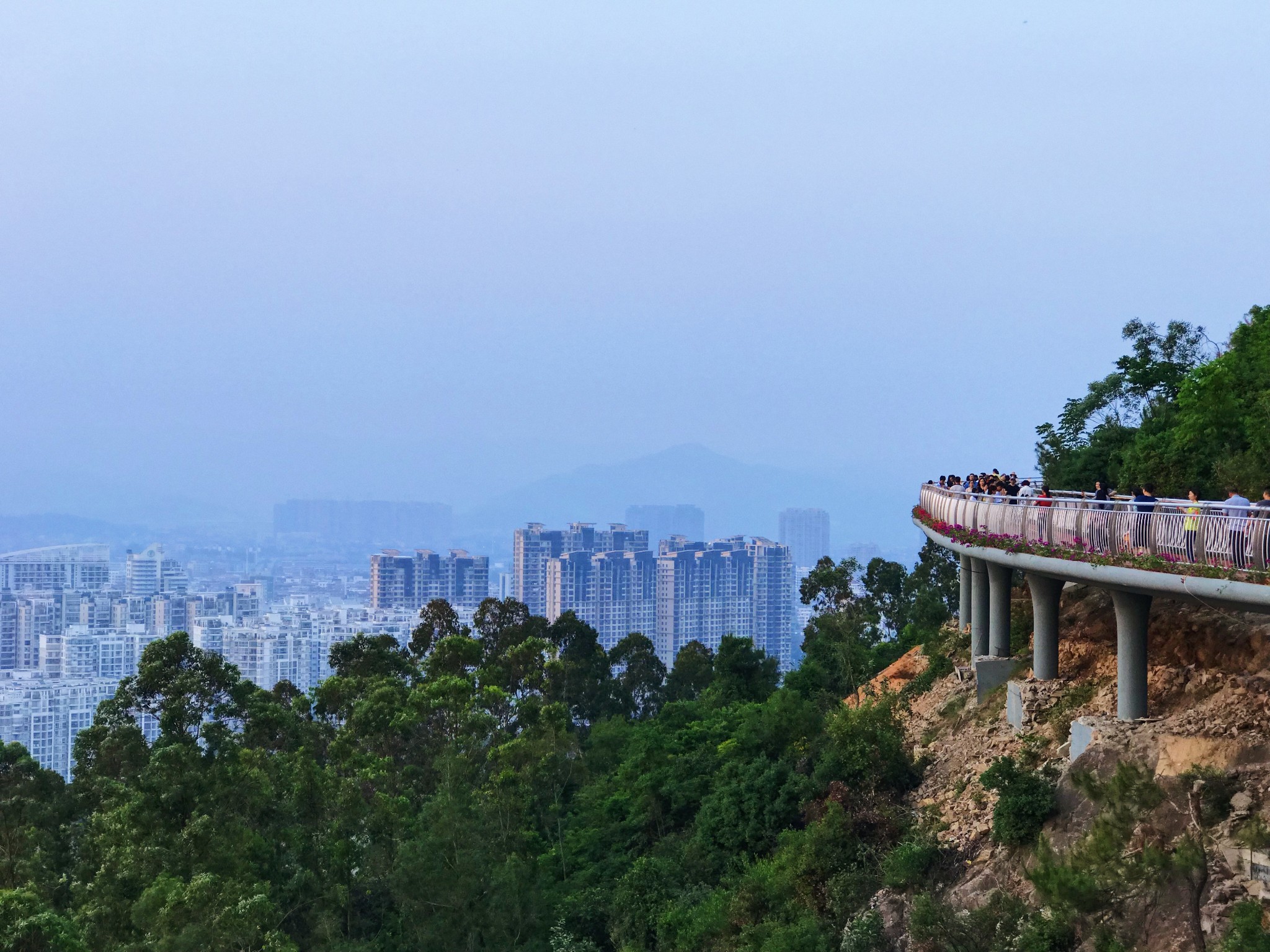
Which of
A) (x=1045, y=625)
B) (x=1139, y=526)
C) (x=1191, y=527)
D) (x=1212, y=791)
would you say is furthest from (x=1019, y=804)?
(x=1045, y=625)

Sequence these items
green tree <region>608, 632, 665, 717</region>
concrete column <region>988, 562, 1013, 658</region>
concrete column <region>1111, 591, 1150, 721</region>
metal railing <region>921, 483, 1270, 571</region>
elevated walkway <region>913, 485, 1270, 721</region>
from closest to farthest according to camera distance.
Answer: metal railing <region>921, 483, 1270, 571</region> < elevated walkway <region>913, 485, 1270, 721</region> < concrete column <region>1111, 591, 1150, 721</region> < concrete column <region>988, 562, 1013, 658</region> < green tree <region>608, 632, 665, 717</region>

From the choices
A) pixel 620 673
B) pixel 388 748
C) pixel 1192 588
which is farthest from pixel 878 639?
pixel 1192 588

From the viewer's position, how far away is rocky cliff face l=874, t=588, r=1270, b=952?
1677 cm

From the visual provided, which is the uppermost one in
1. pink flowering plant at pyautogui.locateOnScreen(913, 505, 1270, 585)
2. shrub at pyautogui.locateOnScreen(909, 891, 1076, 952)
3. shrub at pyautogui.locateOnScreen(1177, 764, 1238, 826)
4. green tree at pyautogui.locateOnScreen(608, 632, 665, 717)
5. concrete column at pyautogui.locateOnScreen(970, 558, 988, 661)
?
pink flowering plant at pyautogui.locateOnScreen(913, 505, 1270, 585)

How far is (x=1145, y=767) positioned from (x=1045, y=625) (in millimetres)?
8917

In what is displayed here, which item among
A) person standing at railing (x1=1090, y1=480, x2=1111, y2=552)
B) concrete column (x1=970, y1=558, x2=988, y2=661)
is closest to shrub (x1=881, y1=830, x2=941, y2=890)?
person standing at railing (x1=1090, y1=480, x2=1111, y2=552)

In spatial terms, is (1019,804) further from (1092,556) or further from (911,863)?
(1092,556)

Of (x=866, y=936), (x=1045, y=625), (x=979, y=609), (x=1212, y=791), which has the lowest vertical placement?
(x=866, y=936)

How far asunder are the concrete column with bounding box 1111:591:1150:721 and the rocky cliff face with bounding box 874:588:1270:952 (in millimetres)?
387

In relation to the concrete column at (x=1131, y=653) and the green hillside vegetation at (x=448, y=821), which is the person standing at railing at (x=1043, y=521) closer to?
the concrete column at (x=1131, y=653)

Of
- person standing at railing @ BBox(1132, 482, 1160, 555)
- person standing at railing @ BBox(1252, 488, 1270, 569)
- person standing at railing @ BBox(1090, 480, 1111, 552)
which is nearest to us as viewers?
person standing at railing @ BBox(1252, 488, 1270, 569)

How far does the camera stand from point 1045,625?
26.6 m

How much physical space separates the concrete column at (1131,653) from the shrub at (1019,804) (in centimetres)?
188

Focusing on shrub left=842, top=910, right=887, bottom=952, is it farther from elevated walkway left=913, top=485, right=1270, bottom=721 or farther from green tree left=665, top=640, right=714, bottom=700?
green tree left=665, top=640, right=714, bottom=700
